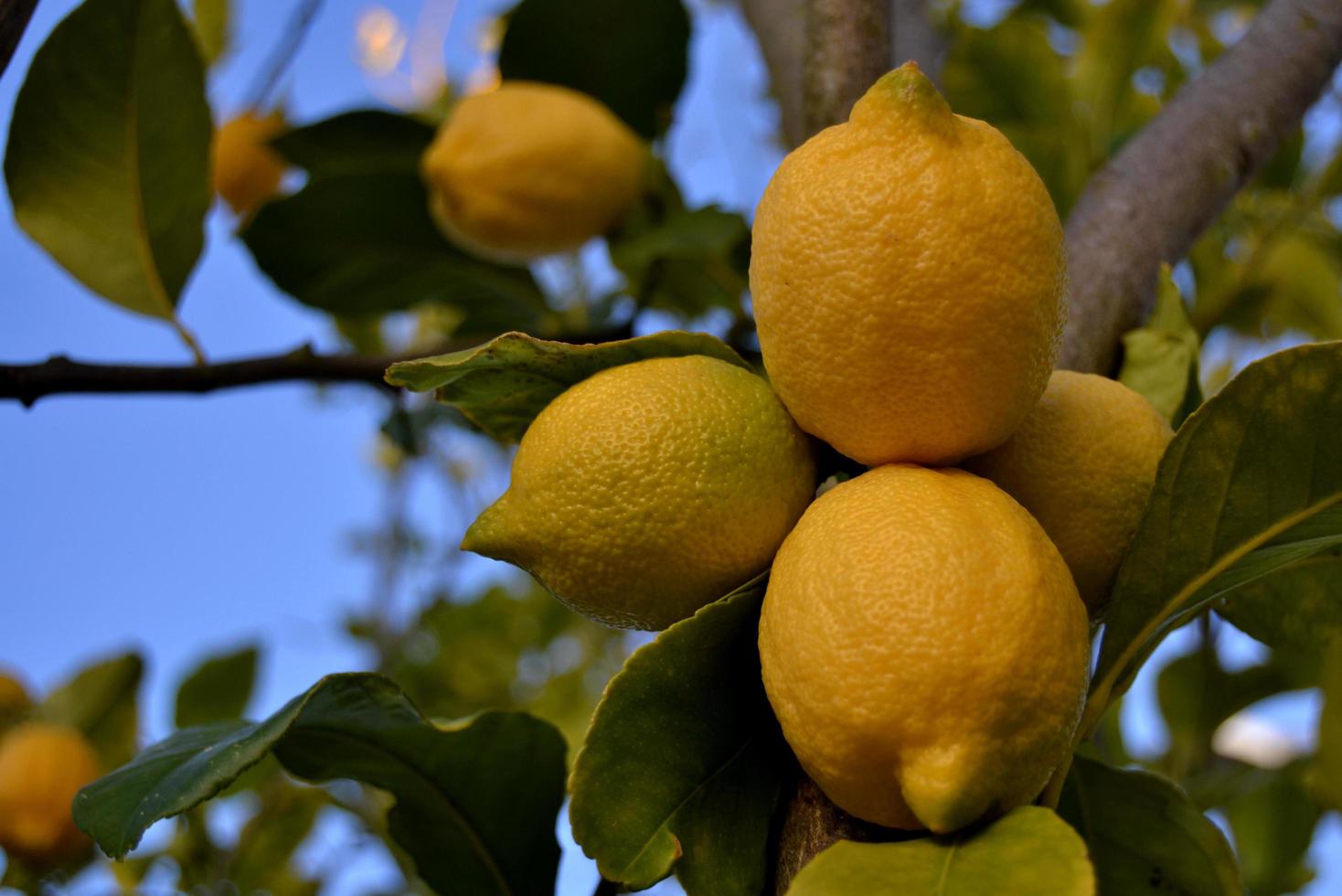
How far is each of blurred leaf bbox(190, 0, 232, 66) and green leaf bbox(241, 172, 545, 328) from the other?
1.52ft

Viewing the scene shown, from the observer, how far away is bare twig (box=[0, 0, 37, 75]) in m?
0.67

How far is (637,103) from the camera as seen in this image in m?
1.24

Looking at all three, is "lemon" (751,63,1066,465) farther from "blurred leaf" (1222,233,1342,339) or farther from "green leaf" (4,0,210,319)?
"blurred leaf" (1222,233,1342,339)

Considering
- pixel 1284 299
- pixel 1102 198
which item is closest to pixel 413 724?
pixel 1102 198

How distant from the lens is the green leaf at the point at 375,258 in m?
1.22

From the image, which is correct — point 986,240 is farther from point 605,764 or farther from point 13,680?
point 13,680

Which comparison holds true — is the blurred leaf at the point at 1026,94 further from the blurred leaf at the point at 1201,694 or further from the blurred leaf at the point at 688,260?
the blurred leaf at the point at 1201,694

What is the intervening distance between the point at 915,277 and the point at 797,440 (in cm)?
12

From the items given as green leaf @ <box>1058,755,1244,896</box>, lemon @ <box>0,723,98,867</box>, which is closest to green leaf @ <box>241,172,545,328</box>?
lemon @ <box>0,723,98,867</box>

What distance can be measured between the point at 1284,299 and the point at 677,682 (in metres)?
1.39

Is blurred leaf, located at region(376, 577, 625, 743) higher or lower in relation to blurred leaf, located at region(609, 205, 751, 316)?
lower

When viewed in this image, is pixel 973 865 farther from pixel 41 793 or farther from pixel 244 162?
pixel 244 162

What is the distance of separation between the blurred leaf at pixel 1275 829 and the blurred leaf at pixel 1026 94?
74 cm

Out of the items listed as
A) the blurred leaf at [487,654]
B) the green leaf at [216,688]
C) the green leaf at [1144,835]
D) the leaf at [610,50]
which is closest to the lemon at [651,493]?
the green leaf at [1144,835]
